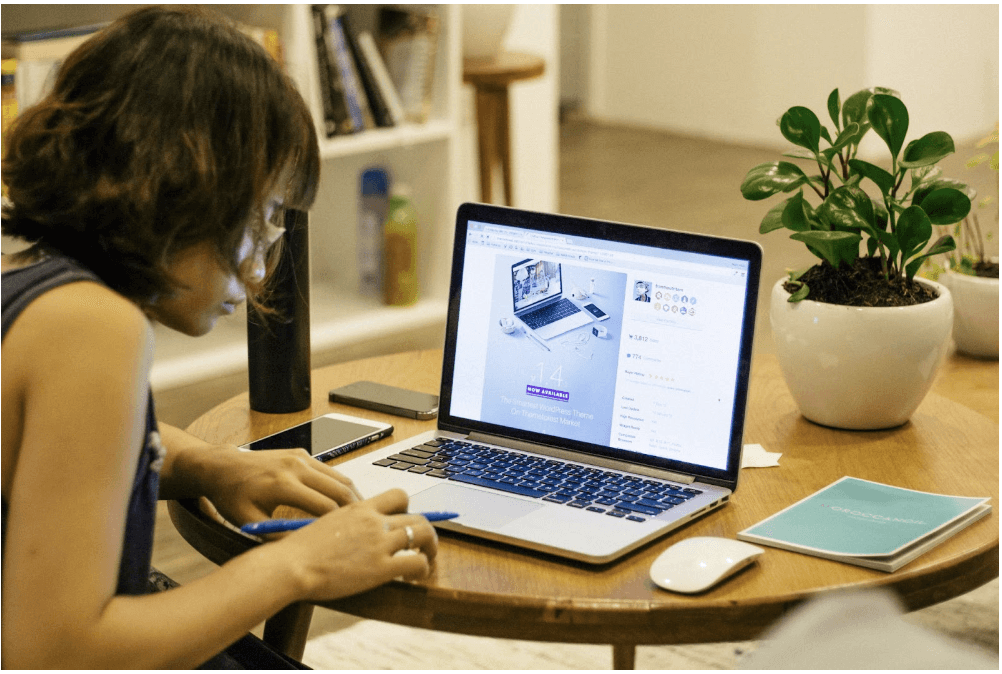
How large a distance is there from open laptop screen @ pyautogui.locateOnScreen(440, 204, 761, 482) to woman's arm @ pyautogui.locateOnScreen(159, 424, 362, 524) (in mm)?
234


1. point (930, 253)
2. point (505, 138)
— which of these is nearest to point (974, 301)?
point (930, 253)

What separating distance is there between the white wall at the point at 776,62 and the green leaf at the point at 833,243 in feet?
14.9

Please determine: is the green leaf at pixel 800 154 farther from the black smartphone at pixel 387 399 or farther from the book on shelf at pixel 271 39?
the book on shelf at pixel 271 39

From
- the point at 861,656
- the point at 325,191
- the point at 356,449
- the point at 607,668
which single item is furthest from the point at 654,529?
the point at 325,191

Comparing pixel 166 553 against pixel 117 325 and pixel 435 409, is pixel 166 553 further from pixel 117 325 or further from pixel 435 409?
pixel 117 325

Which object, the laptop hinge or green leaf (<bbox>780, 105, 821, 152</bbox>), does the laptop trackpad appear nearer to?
the laptop hinge

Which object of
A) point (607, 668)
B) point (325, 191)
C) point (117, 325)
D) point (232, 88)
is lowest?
point (607, 668)

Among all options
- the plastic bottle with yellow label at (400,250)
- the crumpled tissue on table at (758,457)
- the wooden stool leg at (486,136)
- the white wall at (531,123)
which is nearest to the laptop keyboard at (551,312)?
the crumpled tissue on table at (758,457)

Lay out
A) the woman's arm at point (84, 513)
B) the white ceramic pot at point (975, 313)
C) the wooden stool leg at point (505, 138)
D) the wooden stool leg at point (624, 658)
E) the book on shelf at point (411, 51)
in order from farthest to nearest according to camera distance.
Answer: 1. the wooden stool leg at point (505, 138)
2. the book on shelf at point (411, 51)
3. the white ceramic pot at point (975, 313)
4. the wooden stool leg at point (624, 658)
5. the woman's arm at point (84, 513)

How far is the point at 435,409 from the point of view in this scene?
1.38 meters

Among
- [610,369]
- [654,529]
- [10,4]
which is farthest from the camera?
[10,4]

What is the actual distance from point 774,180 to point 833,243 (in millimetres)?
96

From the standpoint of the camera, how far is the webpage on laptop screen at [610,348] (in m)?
1.15

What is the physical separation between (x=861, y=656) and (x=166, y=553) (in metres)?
2.10
